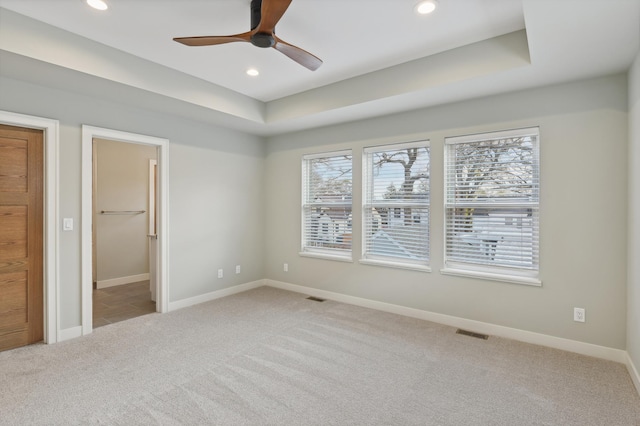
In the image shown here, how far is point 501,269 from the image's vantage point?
11.3 feet

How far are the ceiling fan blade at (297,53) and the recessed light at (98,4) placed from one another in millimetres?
1220

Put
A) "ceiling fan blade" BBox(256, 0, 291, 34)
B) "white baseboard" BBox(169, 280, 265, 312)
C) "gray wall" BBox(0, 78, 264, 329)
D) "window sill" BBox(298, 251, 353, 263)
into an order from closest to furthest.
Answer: "ceiling fan blade" BBox(256, 0, 291, 34) → "gray wall" BBox(0, 78, 264, 329) → "white baseboard" BBox(169, 280, 265, 312) → "window sill" BBox(298, 251, 353, 263)

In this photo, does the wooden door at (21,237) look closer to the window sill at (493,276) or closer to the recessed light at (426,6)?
the recessed light at (426,6)

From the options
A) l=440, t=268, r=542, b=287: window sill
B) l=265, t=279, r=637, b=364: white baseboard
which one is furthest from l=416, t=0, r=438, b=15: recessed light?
l=265, t=279, r=637, b=364: white baseboard

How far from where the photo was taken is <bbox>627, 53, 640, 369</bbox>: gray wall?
2.46 metres

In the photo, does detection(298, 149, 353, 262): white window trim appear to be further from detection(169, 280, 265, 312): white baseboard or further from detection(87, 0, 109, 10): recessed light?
detection(87, 0, 109, 10): recessed light

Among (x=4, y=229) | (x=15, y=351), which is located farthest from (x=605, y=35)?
(x=15, y=351)

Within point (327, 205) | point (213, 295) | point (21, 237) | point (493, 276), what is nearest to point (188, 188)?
point (213, 295)

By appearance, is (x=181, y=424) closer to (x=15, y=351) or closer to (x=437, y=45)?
(x=15, y=351)

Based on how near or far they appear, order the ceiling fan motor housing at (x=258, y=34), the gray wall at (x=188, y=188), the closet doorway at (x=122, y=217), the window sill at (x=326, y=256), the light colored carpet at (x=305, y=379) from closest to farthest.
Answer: the light colored carpet at (x=305, y=379) → the ceiling fan motor housing at (x=258, y=34) → the gray wall at (x=188, y=188) → the window sill at (x=326, y=256) → the closet doorway at (x=122, y=217)

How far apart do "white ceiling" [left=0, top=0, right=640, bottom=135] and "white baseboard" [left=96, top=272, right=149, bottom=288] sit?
3515mm

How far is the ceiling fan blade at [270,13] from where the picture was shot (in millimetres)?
1942

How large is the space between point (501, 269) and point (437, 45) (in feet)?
7.45

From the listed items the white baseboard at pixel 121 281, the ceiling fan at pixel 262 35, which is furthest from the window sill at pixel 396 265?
the white baseboard at pixel 121 281
